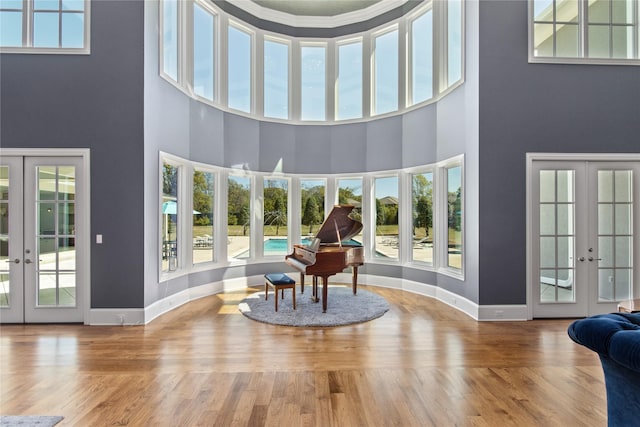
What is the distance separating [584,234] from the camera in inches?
198

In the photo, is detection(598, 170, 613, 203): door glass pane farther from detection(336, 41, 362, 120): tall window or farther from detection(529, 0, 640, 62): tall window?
detection(336, 41, 362, 120): tall window

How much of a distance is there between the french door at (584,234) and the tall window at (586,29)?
1.65 metres

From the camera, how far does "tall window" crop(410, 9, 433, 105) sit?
6539 millimetres

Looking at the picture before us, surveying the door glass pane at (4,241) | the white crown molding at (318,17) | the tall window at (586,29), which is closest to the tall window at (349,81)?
the white crown molding at (318,17)

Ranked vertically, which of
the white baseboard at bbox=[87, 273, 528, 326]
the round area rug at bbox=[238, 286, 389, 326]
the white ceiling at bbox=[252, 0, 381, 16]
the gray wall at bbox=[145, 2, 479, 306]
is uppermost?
the white ceiling at bbox=[252, 0, 381, 16]

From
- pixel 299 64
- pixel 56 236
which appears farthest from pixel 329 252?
pixel 299 64

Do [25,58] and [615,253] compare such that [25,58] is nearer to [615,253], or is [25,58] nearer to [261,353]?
[261,353]

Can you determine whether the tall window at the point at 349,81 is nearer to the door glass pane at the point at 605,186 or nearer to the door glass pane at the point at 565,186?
the door glass pane at the point at 565,186

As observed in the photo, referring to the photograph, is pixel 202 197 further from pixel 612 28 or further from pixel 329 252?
pixel 612 28

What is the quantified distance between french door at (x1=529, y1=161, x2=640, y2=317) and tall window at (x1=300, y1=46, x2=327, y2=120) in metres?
4.54

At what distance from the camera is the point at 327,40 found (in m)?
7.69

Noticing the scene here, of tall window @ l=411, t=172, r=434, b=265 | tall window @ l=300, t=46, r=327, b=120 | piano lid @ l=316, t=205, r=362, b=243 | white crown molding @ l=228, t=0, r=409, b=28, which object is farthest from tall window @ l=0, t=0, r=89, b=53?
tall window @ l=411, t=172, r=434, b=265

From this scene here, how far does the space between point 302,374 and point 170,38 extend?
5.46 meters

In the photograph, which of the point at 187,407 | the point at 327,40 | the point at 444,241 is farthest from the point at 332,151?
the point at 187,407
